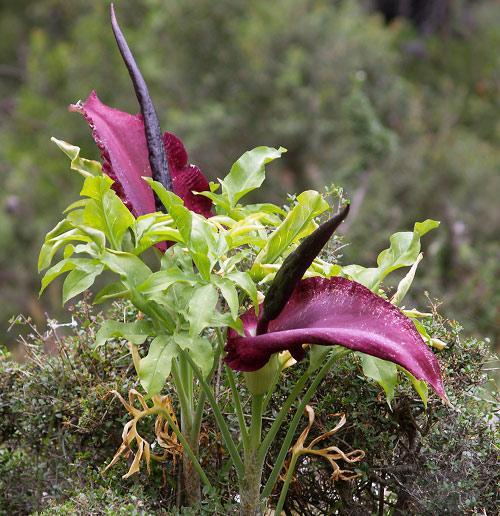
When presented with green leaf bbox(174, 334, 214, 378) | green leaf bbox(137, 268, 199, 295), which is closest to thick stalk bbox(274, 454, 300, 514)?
green leaf bbox(174, 334, 214, 378)

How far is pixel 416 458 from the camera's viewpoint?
1435 mm

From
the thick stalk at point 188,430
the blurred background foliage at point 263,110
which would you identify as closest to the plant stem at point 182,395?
the thick stalk at point 188,430

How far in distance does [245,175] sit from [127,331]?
0.32 metres

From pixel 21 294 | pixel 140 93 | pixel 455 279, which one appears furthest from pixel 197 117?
pixel 140 93

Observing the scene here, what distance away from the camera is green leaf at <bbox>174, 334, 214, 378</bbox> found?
46.6 inches

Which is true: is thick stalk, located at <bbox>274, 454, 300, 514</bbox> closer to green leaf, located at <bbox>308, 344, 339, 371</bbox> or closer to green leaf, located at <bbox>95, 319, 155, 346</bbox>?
green leaf, located at <bbox>308, 344, 339, 371</bbox>

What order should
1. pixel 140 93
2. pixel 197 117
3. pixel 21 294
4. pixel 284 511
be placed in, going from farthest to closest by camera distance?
pixel 21 294
pixel 197 117
pixel 284 511
pixel 140 93

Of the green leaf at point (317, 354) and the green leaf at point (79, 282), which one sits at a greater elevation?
the green leaf at point (79, 282)

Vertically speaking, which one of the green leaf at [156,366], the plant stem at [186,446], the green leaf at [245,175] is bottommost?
the plant stem at [186,446]

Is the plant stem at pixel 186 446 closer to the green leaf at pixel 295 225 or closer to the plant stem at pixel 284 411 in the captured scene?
the plant stem at pixel 284 411

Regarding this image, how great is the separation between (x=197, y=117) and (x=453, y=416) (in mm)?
6133

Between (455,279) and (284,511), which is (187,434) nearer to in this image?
(284,511)

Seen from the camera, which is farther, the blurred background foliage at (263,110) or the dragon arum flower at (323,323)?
the blurred background foliage at (263,110)

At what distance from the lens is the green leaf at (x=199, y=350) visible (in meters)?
1.18
